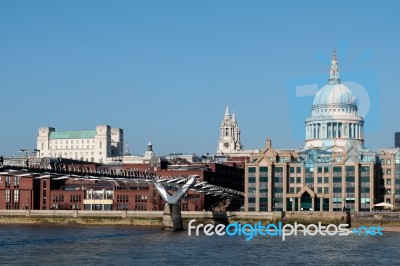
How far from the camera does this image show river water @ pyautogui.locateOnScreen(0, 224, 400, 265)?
6291cm

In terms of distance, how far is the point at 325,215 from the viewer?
361ft

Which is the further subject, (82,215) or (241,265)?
(82,215)

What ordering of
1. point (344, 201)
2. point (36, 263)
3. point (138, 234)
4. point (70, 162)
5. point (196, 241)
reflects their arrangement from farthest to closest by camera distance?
point (70, 162) → point (344, 201) → point (138, 234) → point (196, 241) → point (36, 263)

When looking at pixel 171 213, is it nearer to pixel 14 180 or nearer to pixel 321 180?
pixel 321 180

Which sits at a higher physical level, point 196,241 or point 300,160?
point 300,160

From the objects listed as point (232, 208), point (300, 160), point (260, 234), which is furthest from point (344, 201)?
point (260, 234)

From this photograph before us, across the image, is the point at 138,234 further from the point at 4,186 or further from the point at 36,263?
the point at 4,186

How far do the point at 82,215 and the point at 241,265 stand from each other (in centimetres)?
6407

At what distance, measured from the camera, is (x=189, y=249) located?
72.4 metres

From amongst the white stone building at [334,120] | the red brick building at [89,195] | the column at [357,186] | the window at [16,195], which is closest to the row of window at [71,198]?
the red brick building at [89,195]

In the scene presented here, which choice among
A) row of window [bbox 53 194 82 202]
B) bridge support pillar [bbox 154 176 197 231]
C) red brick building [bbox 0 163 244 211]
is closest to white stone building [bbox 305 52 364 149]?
red brick building [bbox 0 163 244 211]

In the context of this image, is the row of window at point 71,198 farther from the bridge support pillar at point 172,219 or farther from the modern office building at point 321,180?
the bridge support pillar at point 172,219

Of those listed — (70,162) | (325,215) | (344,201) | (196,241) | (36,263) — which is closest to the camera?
(36,263)

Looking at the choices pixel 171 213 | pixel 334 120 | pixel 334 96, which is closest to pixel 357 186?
pixel 171 213
